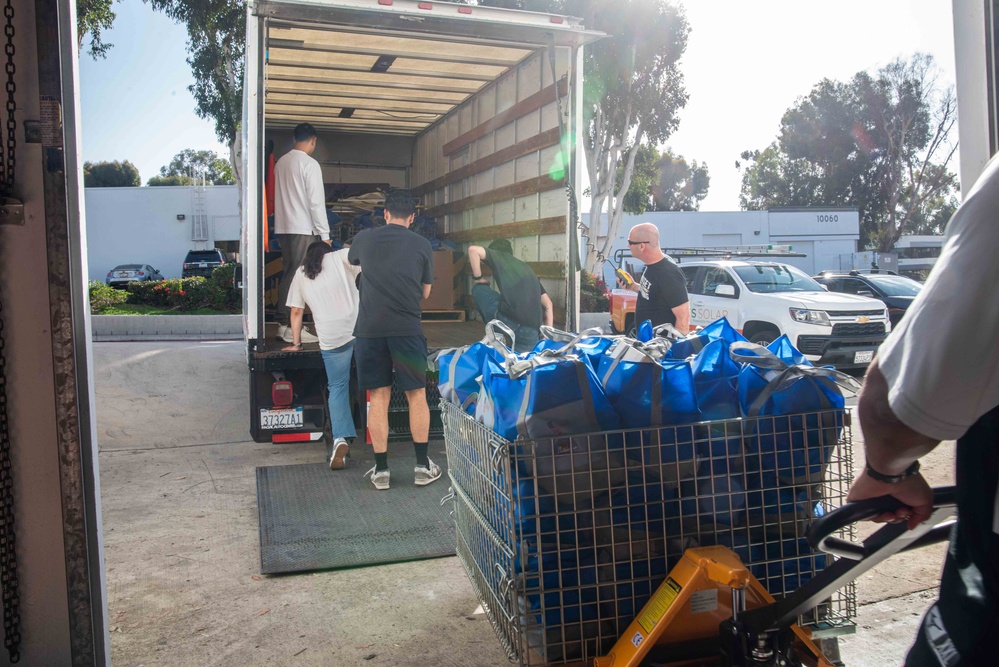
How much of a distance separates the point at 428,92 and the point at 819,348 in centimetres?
635

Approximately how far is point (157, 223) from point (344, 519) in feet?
116

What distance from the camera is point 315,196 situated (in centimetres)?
746

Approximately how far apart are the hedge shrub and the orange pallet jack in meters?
17.8

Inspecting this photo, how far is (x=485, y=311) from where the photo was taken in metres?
6.58

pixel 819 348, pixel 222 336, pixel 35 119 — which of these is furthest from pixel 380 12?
pixel 222 336

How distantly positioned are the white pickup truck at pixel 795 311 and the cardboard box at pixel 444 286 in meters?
4.02

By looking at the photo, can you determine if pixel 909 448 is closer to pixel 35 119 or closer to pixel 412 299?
pixel 35 119

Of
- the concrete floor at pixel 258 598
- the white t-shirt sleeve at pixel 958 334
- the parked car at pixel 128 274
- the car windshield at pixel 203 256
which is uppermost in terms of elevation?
the car windshield at pixel 203 256

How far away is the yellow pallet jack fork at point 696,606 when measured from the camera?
212cm

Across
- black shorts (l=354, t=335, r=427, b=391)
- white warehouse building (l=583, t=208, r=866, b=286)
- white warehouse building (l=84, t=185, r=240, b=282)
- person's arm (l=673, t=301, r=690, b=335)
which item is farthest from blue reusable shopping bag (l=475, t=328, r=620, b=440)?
white warehouse building (l=583, t=208, r=866, b=286)

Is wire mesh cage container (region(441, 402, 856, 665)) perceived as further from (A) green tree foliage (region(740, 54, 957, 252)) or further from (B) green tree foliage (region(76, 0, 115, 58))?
(A) green tree foliage (region(740, 54, 957, 252))

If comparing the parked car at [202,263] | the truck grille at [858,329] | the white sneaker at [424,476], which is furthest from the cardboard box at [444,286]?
the parked car at [202,263]

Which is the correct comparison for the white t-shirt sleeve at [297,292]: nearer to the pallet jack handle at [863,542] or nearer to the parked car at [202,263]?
the pallet jack handle at [863,542]

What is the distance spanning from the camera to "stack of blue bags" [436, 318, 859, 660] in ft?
7.25
